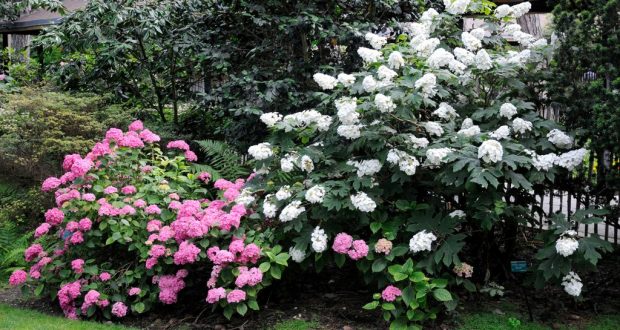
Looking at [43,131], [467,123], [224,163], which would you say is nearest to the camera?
[467,123]

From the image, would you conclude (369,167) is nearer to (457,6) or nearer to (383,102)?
(383,102)

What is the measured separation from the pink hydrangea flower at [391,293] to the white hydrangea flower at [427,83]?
1.37 m

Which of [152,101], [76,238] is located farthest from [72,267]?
[152,101]

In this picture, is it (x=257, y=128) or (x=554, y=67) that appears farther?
(x=257, y=128)

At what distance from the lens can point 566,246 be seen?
384 cm

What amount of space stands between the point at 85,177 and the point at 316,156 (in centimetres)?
194

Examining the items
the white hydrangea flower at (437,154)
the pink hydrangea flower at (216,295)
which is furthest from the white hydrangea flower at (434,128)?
the pink hydrangea flower at (216,295)

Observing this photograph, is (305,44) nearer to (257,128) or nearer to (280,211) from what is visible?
(257,128)

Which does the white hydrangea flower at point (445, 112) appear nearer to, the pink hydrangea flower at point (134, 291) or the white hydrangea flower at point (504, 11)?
the white hydrangea flower at point (504, 11)

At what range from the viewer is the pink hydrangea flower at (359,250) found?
425 centimetres

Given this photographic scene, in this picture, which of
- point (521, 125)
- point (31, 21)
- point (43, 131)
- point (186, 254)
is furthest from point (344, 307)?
point (31, 21)

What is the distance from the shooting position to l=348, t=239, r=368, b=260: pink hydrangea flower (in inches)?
167

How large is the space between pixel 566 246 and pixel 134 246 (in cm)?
313

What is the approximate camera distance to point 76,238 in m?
4.72
